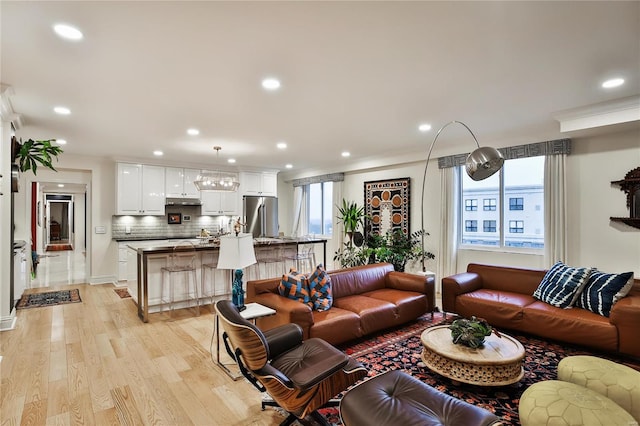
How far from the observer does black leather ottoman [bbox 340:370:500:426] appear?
1604 mm

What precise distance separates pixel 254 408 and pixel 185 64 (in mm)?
2782

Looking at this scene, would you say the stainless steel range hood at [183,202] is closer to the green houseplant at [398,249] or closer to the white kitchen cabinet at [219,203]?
the white kitchen cabinet at [219,203]

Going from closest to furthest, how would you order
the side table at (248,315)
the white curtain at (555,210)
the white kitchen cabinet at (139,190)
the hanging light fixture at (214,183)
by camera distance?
1. the side table at (248,315)
2. the white curtain at (555,210)
3. the hanging light fixture at (214,183)
4. the white kitchen cabinet at (139,190)

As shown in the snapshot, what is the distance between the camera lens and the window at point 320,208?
28.8 feet

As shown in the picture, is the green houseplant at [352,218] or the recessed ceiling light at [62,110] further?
the green houseplant at [352,218]

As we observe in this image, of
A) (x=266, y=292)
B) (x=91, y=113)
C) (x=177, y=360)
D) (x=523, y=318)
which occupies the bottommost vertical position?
(x=177, y=360)

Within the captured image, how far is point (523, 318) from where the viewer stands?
3617 mm

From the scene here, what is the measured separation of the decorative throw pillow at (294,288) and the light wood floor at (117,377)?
3.12ft

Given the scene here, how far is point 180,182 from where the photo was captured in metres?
7.68

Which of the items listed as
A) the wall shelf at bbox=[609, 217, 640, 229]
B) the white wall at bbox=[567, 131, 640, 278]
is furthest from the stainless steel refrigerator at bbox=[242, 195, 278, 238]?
the wall shelf at bbox=[609, 217, 640, 229]

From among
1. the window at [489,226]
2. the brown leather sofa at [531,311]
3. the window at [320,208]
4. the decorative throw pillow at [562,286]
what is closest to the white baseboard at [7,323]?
the brown leather sofa at [531,311]

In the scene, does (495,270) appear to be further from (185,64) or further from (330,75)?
(185,64)

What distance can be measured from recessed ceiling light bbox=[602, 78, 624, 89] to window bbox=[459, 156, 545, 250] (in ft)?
6.21

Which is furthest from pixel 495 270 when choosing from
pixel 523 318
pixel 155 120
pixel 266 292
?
pixel 155 120
